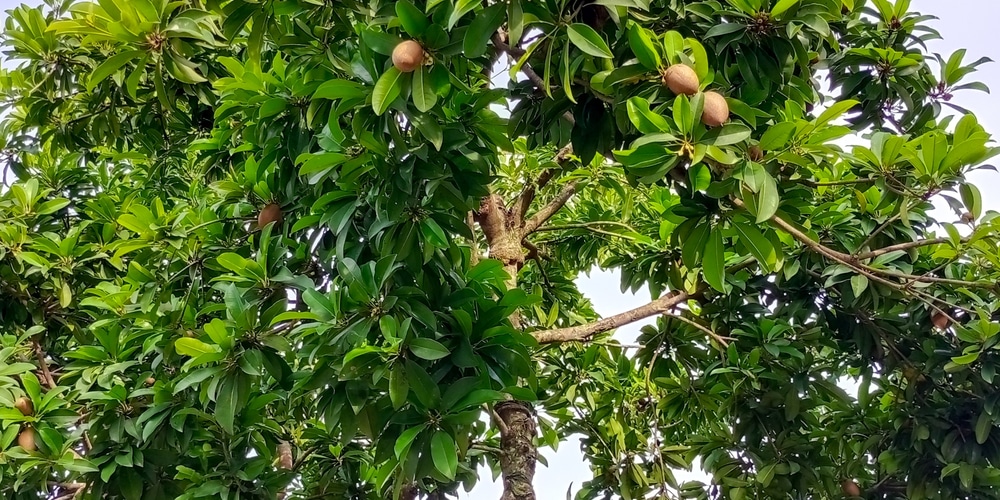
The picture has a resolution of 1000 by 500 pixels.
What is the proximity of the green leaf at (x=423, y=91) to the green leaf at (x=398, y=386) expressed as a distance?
0.51m

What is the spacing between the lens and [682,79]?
1.39 metres

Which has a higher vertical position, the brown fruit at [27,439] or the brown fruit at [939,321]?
the brown fruit at [939,321]

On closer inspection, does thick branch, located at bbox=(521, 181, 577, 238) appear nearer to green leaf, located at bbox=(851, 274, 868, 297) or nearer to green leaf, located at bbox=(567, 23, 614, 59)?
green leaf, located at bbox=(851, 274, 868, 297)

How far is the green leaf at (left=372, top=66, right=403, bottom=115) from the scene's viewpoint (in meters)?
1.44

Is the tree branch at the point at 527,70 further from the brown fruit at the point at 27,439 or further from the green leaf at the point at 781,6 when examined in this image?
the brown fruit at the point at 27,439

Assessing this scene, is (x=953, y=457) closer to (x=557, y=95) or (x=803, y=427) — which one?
(x=803, y=427)

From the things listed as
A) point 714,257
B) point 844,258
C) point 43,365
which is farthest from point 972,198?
point 43,365

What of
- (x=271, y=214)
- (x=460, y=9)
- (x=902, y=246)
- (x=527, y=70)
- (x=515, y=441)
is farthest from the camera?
(x=515, y=441)

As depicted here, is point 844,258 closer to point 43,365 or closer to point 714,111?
point 714,111

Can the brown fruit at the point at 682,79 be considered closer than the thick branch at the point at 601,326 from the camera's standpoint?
Yes

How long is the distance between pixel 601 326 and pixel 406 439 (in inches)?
38.3

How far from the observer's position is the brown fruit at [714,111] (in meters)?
1.37

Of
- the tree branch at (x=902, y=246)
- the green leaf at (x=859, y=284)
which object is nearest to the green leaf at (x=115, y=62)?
the tree branch at (x=902, y=246)

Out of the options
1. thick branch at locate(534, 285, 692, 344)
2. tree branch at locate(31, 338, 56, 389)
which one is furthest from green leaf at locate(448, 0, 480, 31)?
tree branch at locate(31, 338, 56, 389)
